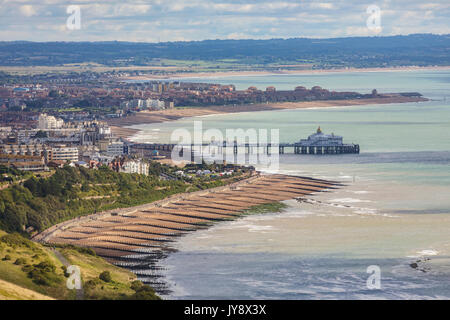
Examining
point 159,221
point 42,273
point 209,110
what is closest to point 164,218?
point 159,221

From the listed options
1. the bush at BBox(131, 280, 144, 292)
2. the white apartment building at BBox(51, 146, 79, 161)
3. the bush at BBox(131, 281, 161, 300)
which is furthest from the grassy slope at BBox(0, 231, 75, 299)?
the white apartment building at BBox(51, 146, 79, 161)

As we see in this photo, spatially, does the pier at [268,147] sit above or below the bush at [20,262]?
below

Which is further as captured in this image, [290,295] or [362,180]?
[362,180]

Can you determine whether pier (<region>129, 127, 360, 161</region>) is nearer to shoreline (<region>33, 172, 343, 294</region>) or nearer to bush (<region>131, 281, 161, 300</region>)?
shoreline (<region>33, 172, 343, 294</region>)

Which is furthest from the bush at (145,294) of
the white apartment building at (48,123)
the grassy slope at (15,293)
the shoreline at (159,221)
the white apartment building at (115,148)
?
the white apartment building at (48,123)

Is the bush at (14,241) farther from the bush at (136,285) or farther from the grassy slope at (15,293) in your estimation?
the grassy slope at (15,293)
